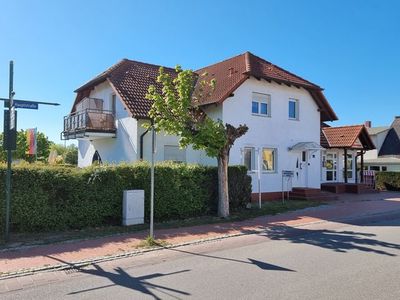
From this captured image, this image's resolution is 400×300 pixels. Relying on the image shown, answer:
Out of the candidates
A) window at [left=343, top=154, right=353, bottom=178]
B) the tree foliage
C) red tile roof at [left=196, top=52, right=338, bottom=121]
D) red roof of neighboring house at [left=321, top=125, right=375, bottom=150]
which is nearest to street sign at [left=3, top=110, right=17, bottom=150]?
the tree foliage

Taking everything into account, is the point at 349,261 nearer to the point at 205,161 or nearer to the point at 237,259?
the point at 237,259

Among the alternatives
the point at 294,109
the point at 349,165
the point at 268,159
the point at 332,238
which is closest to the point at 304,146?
the point at 268,159

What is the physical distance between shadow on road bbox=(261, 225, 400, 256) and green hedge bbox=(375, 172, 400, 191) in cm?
2044

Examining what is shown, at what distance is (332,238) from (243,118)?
393 inches

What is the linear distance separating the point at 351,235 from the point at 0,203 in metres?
9.24

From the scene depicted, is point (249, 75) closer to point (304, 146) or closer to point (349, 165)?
point (304, 146)

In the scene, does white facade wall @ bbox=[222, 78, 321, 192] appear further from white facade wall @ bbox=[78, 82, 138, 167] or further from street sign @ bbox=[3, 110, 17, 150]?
street sign @ bbox=[3, 110, 17, 150]

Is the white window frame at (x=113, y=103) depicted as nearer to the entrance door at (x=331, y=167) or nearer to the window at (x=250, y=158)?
the window at (x=250, y=158)

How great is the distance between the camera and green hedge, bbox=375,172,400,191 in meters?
29.3

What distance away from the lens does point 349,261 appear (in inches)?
307

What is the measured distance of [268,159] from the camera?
20.8 m

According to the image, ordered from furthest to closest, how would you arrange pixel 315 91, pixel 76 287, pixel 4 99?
pixel 315 91, pixel 4 99, pixel 76 287

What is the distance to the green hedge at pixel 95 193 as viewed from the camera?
34.7ft

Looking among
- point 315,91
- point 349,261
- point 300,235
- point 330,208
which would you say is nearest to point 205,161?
point 330,208
